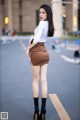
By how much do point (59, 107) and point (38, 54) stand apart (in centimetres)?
85

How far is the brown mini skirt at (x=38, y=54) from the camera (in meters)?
3.67

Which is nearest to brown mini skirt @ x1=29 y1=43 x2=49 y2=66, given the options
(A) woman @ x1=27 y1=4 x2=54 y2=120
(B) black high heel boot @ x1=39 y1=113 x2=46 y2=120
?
(A) woman @ x1=27 y1=4 x2=54 y2=120

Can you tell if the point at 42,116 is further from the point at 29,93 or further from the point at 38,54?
the point at 29,93

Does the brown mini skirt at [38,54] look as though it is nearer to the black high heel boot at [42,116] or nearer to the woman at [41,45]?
the woman at [41,45]

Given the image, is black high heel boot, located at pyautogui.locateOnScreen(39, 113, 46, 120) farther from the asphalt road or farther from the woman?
the asphalt road

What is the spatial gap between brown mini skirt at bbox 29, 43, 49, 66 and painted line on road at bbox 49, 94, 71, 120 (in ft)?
1.98

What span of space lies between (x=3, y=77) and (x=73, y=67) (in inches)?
86.6

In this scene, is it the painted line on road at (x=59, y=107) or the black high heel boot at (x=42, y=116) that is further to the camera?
Result: the painted line on road at (x=59, y=107)

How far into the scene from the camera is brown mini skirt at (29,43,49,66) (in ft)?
12.0

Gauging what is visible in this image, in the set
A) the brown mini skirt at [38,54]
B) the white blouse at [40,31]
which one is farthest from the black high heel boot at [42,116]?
the white blouse at [40,31]

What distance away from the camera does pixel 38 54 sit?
3.67m

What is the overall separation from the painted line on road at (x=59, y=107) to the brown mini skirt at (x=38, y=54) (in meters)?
0.60

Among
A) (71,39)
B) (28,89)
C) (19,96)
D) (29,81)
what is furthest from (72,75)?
(71,39)

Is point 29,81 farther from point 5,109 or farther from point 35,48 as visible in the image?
point 35,48
